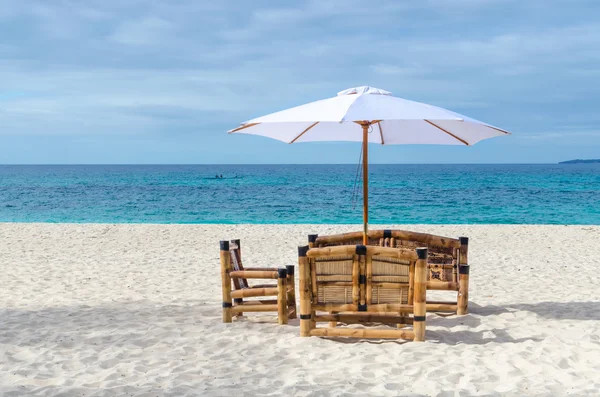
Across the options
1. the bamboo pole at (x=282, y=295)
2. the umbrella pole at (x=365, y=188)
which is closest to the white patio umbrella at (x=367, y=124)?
the umbrella pole at (x=365, y=188)

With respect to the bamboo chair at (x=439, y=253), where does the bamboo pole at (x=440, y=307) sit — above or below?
below

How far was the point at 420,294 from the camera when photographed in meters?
5.25

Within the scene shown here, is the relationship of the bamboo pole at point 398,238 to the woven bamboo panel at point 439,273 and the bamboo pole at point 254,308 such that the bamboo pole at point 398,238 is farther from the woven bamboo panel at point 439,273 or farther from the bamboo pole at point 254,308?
the bamboo pole at point 254,308

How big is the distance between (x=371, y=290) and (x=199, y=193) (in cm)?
4499

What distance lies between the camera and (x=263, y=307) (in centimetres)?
613

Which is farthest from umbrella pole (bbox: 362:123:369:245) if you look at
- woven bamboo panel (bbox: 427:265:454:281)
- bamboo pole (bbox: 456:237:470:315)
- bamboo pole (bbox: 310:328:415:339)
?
bamboo pole (bbox: 310:328:415:339)

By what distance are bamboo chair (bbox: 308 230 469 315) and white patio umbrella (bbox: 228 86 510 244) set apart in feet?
1.25

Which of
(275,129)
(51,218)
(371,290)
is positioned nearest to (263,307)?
(371,290)

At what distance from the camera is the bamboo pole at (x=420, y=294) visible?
17.0ft

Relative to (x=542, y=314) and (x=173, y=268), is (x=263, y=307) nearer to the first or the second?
Result: (x=542, y=314)

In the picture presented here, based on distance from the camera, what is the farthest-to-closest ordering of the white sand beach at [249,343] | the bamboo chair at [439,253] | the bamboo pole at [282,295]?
1. the bamboo chair at [439,253]
2. the bamboo pole at [282,295]
3. the white sand beach at [249,343]

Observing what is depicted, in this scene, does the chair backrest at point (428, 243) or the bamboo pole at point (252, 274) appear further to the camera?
the chair backrest at point (428, 243)

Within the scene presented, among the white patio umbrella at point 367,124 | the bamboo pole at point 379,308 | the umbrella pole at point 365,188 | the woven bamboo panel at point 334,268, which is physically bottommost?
the bamboo pole at point 379,308

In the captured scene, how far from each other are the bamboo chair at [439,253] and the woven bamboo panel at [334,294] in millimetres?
942
